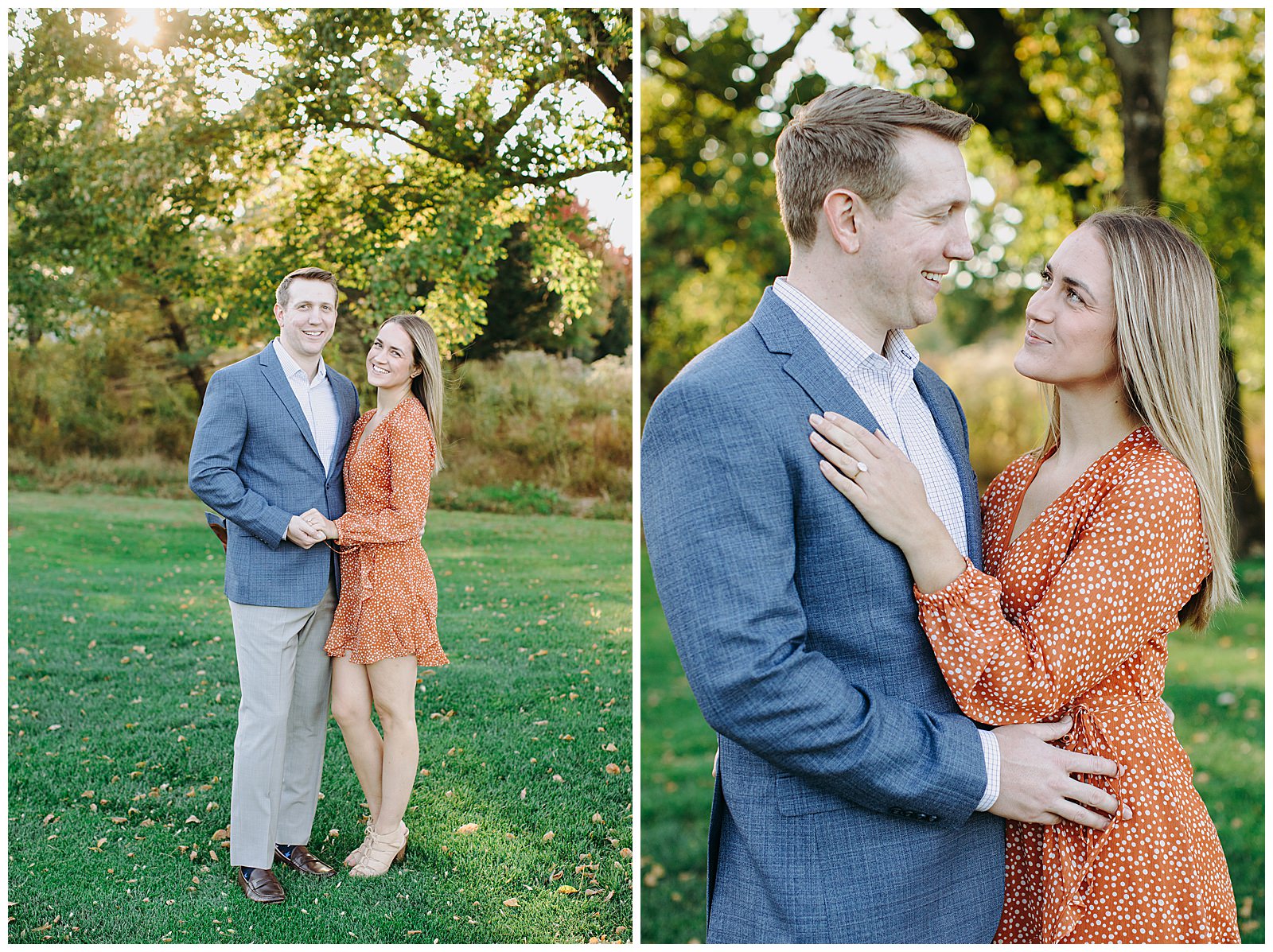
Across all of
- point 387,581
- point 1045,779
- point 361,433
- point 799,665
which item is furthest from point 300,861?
point 1045,779

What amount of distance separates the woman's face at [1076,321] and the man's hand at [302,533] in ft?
6.45

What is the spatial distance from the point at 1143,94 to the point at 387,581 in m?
6.09

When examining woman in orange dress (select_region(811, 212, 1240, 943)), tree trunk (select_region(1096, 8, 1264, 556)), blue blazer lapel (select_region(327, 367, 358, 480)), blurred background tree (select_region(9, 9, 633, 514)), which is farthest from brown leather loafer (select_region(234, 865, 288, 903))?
tree trunk (select_region(1096, 8, 1264, 556))

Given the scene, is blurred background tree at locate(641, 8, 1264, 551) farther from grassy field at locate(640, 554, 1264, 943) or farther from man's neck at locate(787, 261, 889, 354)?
man's neck at locate(787, 261, 889, 354)

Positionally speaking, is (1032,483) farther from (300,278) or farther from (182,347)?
(182,347)

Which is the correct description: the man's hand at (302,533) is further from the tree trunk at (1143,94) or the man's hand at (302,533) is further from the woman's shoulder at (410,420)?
the tree trunk at (1143,94)

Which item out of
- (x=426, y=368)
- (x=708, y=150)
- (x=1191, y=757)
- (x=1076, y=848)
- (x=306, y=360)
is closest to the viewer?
(x=1076, y=848)

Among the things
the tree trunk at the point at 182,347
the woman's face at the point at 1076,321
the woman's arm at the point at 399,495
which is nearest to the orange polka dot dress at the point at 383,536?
the woman's arm at the point at 399,495

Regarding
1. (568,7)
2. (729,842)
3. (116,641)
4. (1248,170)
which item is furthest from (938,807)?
(1248,170)

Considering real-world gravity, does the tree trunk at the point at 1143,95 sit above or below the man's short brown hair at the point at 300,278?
above

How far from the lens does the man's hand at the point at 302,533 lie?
2949 mm

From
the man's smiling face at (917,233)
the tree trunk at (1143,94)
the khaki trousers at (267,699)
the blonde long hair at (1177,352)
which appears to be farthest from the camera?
the tree trunk at (1143,94)

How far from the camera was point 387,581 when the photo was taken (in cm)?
308

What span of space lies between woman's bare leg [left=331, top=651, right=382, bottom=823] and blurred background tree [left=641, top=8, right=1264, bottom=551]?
4.57 meters
